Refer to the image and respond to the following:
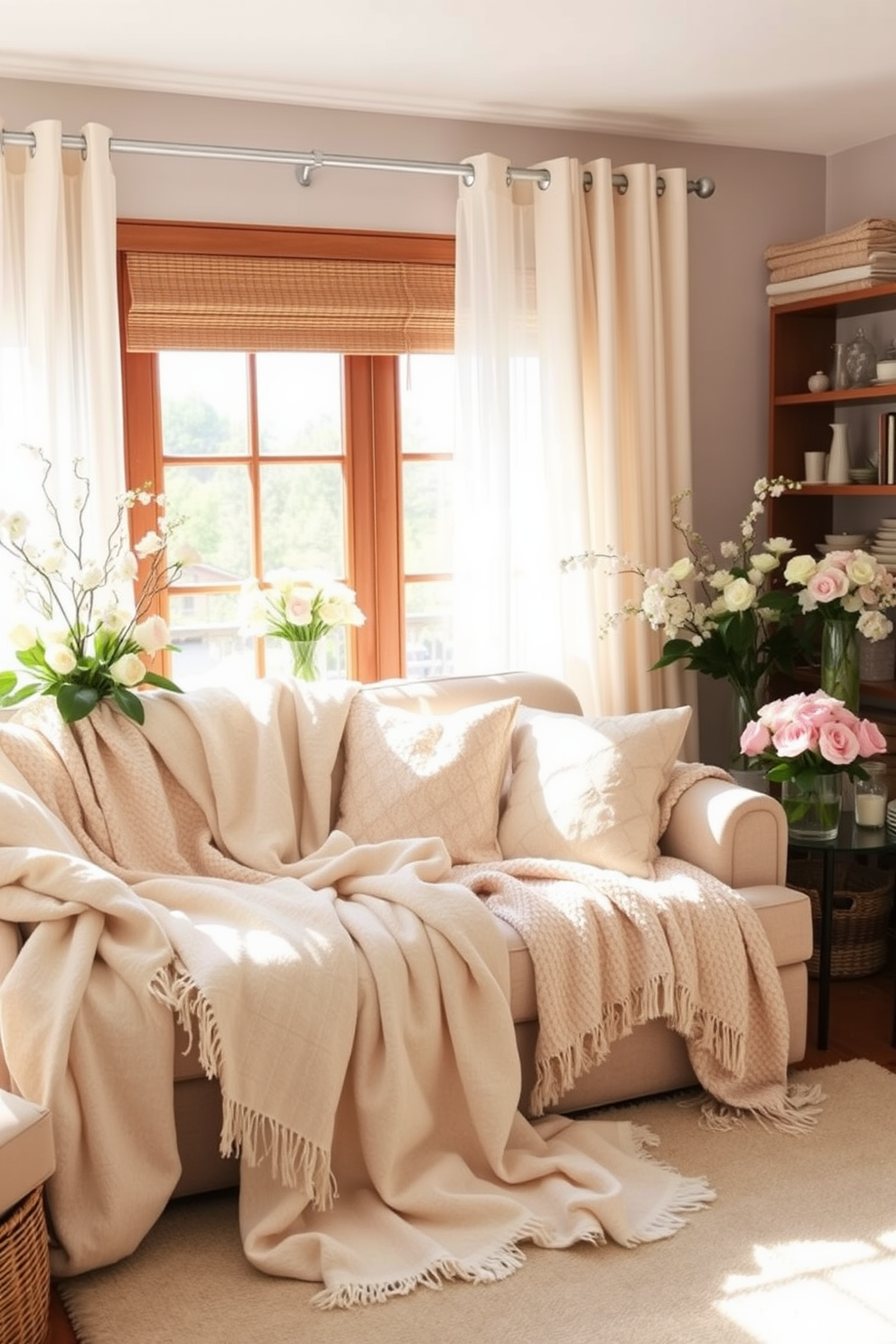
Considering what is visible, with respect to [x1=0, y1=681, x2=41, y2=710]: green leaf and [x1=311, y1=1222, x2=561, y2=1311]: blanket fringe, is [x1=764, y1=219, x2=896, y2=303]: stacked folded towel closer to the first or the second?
[x1=0, y1=681, x2=41, y2=710]: green leaf

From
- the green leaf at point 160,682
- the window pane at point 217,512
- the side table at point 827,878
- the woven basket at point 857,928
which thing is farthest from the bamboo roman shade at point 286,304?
the woven basket at point 857,928

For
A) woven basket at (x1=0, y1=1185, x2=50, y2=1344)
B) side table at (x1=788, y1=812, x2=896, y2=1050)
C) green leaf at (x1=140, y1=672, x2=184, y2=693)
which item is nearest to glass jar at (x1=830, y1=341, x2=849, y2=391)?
side table at (x1=788, y1=812, x2=896, y2=1050)

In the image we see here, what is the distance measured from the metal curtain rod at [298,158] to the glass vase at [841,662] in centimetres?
143

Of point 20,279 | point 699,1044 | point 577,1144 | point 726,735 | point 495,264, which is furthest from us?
point 726,735

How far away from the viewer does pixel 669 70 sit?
388 cm

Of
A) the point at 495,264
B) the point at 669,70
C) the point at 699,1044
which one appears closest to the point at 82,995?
the point at 699,1044

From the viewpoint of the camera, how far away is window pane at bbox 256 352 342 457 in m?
4.21

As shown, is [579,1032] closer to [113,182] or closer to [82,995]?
[82,995]

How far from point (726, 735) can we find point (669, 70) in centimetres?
209

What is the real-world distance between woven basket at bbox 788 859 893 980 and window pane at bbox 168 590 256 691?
1778 millimetres

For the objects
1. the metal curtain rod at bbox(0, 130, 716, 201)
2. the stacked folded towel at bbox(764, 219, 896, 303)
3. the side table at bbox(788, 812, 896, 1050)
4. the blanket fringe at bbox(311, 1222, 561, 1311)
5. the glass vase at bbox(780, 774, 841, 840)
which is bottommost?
the blanket fringe at bbox(311, 1222, 561, 1311)

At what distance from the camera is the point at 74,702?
10.7ft

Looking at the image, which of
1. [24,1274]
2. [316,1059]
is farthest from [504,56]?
[24,1274]

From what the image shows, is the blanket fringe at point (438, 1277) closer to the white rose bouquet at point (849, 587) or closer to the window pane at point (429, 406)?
the white rose bouquet at point (849, 587)
